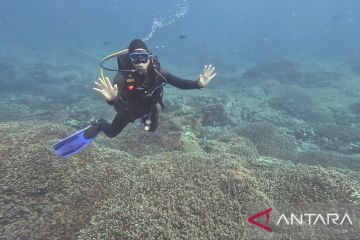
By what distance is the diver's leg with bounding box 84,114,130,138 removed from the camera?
7.19m

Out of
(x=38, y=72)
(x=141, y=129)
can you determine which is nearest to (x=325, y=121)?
(x=141, y=129)

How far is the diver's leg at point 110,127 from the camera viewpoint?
23.6 feet

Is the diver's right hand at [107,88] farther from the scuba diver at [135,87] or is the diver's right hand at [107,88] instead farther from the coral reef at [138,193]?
the coral reef at [138,193]

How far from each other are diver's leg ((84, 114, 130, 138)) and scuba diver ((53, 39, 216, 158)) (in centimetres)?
2

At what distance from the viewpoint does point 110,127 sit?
7461mm

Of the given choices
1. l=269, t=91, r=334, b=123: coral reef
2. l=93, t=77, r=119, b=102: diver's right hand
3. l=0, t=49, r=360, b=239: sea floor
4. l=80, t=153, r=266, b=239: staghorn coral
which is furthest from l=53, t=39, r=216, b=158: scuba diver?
l=269, t=91, r=334, b=123: coral reef

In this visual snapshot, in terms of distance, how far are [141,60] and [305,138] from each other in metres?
12.6

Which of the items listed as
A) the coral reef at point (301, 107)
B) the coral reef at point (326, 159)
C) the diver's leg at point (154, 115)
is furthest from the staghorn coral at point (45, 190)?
the coral reef at point (301, 107)

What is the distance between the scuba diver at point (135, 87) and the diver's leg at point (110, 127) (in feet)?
0.07

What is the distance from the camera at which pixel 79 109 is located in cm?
2039

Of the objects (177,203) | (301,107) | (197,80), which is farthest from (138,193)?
(301,107)

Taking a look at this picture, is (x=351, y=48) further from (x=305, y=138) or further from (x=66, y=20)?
(x=66, y=20)

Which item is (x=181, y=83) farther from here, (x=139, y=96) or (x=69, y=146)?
(x=69, y=146)

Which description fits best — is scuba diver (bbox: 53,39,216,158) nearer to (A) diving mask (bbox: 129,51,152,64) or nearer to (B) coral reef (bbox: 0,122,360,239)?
(A) diving mask (bbox: 129,51,152,64)
